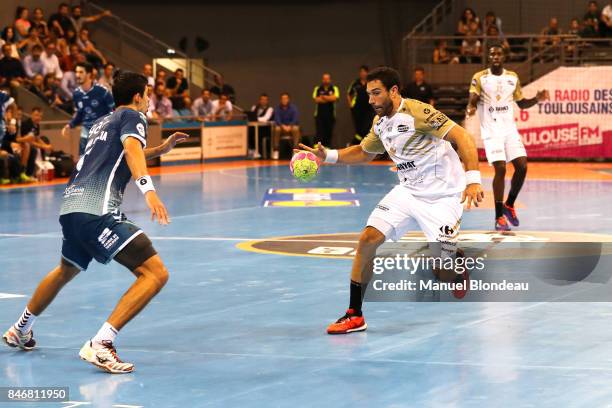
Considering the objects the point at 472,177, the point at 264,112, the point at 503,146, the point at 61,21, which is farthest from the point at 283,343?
the point at 264,112

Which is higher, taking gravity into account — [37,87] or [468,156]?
[37,87]

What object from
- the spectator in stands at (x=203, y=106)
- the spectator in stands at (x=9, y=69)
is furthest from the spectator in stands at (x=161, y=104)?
the spectator in stands at (x=9, y=69)

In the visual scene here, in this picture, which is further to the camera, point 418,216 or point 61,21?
point 61,21

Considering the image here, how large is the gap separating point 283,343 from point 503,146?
8072 millimetres

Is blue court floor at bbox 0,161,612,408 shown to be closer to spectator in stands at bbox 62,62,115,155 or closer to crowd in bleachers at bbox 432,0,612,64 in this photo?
spectator in stands at bbox 62,62,115,155

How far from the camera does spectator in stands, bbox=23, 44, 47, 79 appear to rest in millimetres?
28797

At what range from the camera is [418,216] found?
9.70 meters

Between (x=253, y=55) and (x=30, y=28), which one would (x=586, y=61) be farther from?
(x=30, y=28)

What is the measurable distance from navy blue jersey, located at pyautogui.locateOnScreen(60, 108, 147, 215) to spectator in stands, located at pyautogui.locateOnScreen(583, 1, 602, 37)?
1015 inches

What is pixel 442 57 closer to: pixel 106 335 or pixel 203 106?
pixel 203 106

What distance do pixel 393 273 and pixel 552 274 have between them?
1.63m

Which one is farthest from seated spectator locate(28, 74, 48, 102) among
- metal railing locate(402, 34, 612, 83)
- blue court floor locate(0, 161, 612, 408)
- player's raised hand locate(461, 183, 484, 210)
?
player's raised hand locate(461, 183, 484, 210)

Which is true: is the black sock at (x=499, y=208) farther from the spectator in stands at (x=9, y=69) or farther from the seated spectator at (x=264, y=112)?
the seated spectator at (x=264, y=112)

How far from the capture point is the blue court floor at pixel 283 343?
719 centimetres
